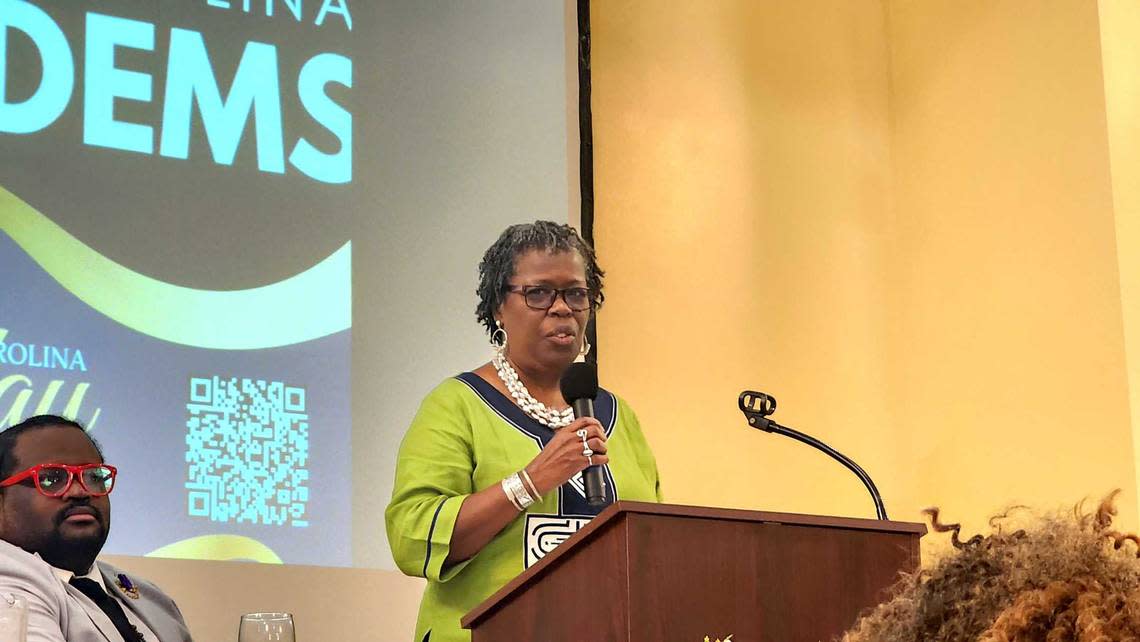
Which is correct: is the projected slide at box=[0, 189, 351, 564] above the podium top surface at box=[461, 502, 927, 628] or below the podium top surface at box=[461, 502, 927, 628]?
above

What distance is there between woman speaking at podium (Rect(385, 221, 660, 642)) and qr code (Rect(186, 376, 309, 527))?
2.77 feet

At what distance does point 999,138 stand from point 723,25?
93cm

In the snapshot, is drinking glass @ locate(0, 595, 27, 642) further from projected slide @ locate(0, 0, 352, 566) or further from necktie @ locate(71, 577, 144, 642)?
projected slide @ locate(0, 0, 352, 566)

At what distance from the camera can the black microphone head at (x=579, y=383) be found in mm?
2764

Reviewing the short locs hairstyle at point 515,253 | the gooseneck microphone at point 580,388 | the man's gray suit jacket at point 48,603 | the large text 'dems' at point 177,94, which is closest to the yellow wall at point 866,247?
the large text 'dems' at point 177,94

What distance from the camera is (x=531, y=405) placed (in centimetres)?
296

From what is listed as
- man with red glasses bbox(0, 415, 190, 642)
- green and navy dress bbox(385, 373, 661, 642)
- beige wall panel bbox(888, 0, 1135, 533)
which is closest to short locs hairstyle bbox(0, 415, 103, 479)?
man with red glasses bbox(0, 415, 190, 642)

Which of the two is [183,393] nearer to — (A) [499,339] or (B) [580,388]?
(A) [499,339]

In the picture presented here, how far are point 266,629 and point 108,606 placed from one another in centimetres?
35

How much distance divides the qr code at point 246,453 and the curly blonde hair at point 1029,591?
2.85 m

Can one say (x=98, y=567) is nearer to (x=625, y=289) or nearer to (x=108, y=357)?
(x=108, y=357)

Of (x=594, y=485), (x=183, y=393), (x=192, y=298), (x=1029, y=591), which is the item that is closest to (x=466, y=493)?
(x=594, y=485)

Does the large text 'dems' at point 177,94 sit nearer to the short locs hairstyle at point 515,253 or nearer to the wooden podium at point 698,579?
the short locs hairstyle at point 515,253

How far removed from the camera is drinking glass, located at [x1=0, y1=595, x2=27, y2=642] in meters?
1.66
